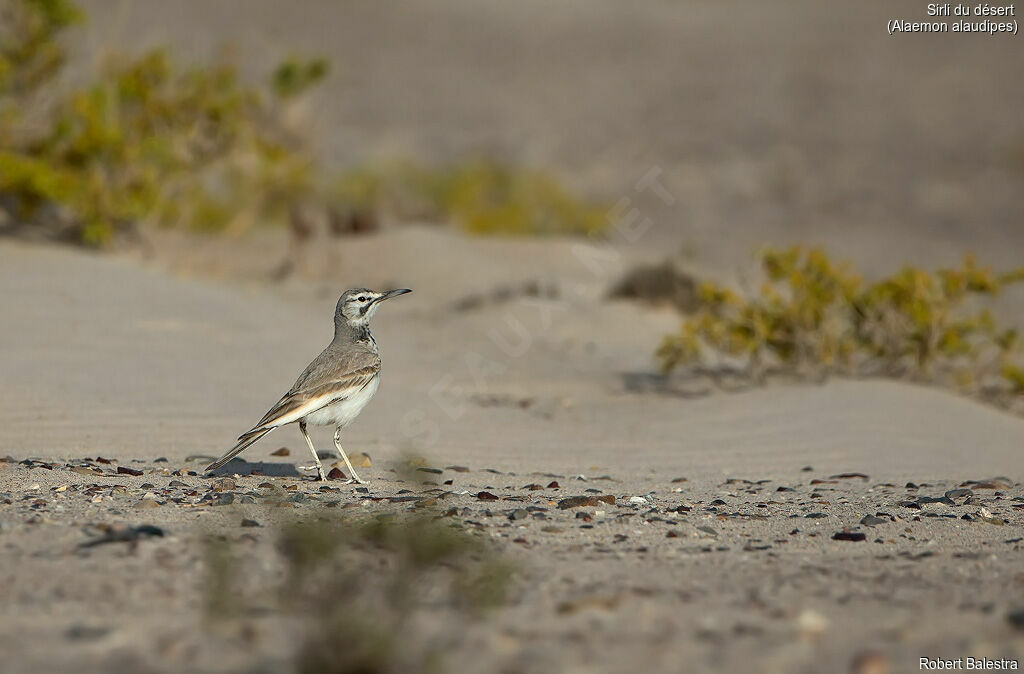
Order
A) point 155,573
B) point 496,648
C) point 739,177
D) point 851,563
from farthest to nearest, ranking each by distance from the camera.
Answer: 1. point 739,177
2. point 851,563
3. point 155,573
4. point 496,648

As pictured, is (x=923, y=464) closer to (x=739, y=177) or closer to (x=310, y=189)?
(x=310, y=189)

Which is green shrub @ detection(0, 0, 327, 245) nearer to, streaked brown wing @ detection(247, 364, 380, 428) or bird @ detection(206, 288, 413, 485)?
bird @ detection(206, 288, 413, 485)

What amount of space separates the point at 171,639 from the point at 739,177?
101 feet

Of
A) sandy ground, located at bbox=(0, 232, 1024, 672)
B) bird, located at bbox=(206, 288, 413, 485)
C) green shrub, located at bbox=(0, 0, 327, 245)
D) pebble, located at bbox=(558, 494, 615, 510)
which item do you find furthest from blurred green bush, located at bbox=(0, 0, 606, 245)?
pebble, located at bbox=(558, 494, 615, 510)

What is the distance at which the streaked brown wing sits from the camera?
22.6 feet

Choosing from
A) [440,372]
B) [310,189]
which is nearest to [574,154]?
[310,189]

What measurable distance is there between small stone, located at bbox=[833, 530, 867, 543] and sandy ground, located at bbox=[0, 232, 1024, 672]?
0.25 ft

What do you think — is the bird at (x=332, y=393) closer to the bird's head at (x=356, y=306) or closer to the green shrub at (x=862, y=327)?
the bird's head at (x=356, y=306)

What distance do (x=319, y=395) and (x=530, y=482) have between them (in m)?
1.38

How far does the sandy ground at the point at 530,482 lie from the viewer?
149 inches

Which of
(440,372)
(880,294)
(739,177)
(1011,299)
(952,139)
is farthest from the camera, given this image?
(952,139)

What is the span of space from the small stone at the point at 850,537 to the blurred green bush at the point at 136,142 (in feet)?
38.5

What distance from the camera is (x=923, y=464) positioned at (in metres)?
8.11

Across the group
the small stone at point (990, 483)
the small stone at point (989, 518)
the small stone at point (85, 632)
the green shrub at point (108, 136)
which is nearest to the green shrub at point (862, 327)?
the small stone at point (990, 483)
